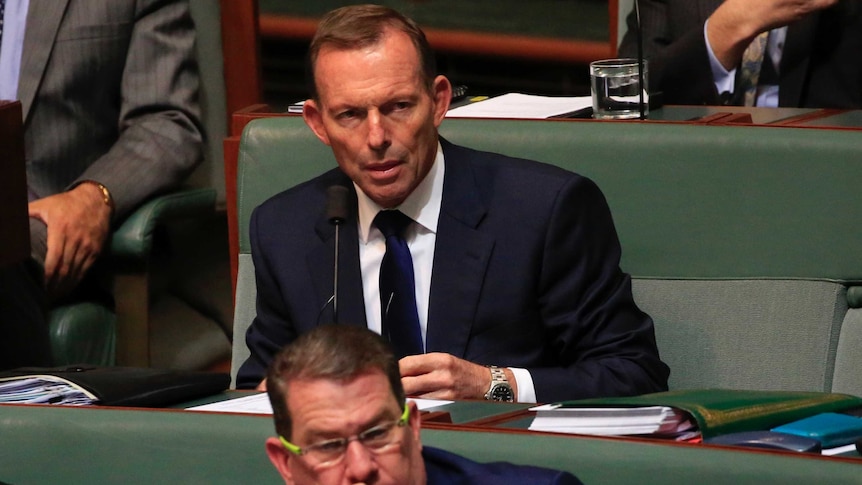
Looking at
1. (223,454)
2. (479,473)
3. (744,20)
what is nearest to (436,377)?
(223,454)

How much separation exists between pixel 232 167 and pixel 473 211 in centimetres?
60

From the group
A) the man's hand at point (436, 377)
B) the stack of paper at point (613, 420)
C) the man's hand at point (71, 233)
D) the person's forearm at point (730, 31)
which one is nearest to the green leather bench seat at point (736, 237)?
the man's hand at point (436, 377)

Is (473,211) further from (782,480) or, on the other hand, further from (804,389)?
(782,480)

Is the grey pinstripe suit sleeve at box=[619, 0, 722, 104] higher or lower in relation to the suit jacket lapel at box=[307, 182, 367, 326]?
higher

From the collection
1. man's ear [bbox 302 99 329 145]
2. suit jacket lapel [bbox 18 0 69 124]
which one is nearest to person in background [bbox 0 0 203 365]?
suit jacket lapel [bbox 18 0 69 124]

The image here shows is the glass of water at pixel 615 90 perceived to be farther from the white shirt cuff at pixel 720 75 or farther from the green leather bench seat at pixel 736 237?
the white shirt cuff at pixel 720 75

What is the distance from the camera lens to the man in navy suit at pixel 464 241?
1.84 m

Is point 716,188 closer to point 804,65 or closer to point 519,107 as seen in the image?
point 519,107

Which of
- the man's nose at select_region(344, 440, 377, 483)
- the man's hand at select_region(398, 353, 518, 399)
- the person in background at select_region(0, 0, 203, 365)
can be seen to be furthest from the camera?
the person in background at select_region(0, 0, 203, 365)

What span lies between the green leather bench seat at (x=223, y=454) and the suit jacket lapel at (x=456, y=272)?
563mm

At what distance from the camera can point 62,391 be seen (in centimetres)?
153

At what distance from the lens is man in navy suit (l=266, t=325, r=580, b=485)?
111 centimetres

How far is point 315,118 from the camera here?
1956 millimetres

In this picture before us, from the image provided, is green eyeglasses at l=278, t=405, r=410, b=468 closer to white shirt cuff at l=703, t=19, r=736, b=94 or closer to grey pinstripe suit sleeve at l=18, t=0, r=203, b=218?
white shirt cuff at l=703, t=19, r=736, b=94
